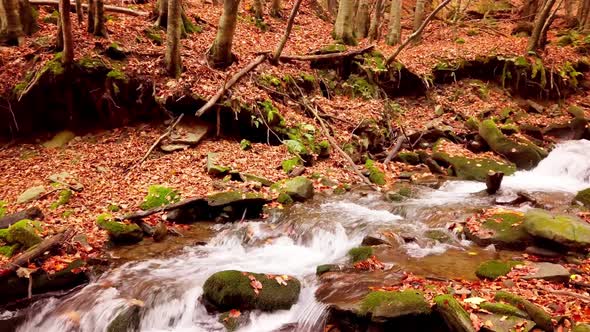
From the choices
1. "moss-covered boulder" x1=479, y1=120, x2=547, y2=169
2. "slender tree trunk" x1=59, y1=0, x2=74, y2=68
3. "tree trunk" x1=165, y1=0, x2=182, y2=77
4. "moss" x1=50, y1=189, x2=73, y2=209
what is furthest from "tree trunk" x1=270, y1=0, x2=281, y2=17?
"moss" x1=50, y1=189, x2=73, y2=209

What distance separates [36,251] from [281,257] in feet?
13.0

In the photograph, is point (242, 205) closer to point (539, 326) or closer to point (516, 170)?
point (539, 326)

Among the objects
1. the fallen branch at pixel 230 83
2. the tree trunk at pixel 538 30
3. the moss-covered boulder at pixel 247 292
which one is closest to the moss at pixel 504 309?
the moss-covered boulder at pixel 247 292

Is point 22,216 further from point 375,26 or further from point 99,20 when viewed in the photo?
point 375,26

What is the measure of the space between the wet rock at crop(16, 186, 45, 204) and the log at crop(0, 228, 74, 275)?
2.04m

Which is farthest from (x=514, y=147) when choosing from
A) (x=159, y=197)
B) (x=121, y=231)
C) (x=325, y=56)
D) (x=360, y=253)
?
(x=121, y=231)

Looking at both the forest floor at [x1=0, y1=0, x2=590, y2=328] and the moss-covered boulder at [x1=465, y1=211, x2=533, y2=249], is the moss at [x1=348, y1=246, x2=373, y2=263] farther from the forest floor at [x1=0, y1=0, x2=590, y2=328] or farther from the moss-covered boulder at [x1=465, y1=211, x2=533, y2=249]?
the moss-covered boulder at [x1=465, y1=211, x2=533, y2=249]

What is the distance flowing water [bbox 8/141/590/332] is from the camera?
548 cm

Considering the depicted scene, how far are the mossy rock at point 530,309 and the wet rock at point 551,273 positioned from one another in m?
0.97

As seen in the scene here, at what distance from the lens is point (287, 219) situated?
8.53m

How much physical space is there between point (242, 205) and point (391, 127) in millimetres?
7633

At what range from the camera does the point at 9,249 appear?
6.39m

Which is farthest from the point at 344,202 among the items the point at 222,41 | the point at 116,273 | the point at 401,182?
the point at 222,41

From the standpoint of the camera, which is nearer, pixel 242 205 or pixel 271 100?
pixel 242 205
